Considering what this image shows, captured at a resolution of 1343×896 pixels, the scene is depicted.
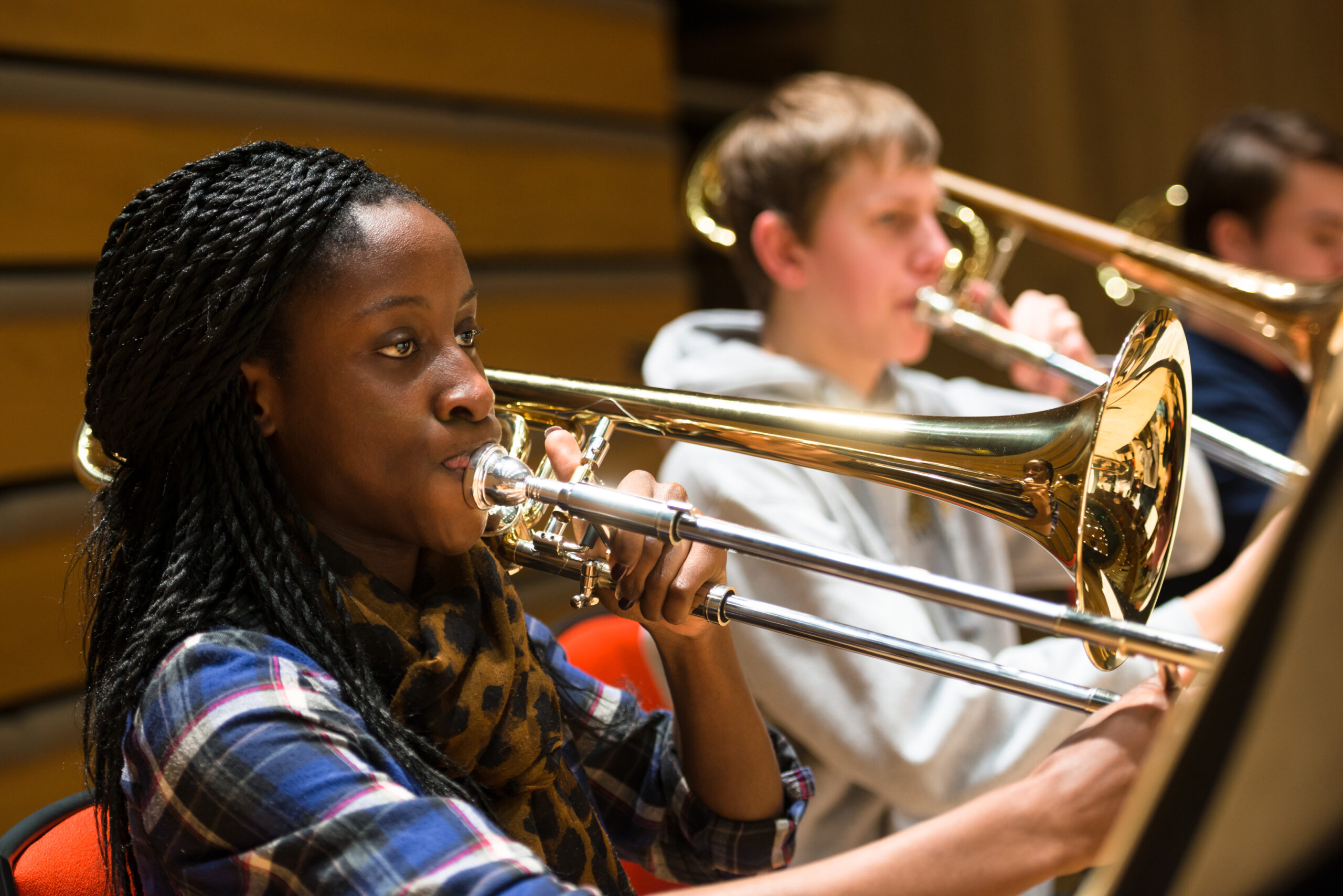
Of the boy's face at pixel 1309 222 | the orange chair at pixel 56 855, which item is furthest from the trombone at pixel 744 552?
the boy's face at pixel 1309 222

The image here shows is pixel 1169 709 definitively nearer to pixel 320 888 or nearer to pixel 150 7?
pixel 320 888

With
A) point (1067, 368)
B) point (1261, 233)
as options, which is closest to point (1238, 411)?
point (1261, 233)

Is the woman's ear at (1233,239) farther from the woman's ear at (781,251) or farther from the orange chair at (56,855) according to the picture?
the orange chair at (56,855)

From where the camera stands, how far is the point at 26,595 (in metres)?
1.84

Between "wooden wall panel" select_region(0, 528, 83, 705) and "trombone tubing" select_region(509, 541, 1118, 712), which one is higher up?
"trombone tubing" select_region(509, 541, 1118, 712)

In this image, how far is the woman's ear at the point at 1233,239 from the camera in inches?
80.9

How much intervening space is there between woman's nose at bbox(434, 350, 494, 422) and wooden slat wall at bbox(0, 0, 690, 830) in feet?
2.83

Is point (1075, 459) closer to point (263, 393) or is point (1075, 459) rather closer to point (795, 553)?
point (795, 553)

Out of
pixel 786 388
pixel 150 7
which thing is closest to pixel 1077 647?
pixel 786 388

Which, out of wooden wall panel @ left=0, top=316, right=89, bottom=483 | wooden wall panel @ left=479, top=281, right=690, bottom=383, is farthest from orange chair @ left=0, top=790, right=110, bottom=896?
wooden wall panel @ left=479, top=281, right=690, bottom=383

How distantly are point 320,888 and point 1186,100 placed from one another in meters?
2.92

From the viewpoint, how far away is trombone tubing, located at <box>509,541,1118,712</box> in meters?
0.74

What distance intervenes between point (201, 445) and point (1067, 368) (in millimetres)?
1055

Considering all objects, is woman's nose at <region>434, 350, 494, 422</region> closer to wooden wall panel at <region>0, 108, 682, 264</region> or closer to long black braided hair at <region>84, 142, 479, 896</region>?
long black braided hair at <region>84, 142, 479, 896</region>
